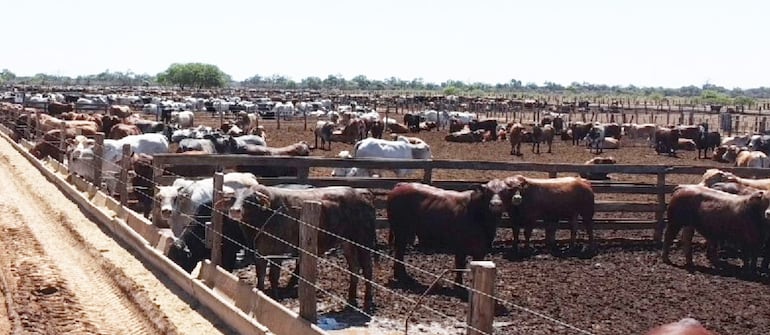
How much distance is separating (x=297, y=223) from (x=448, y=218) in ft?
7.89

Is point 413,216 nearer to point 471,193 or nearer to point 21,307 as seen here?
point 471,193

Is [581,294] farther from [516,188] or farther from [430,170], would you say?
[430,170]

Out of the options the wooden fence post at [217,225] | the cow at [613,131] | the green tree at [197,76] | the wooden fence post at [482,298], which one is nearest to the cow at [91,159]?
the wooden fence post at [217,225]

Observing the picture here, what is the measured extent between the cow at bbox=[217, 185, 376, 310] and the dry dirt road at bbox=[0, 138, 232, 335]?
1.04 m

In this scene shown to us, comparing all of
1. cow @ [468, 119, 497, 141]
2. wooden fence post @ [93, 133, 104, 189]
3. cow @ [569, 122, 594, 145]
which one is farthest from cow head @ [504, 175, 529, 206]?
cow @ [468, 119, 497, 141]

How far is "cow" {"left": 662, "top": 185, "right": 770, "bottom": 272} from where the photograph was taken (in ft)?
44.7

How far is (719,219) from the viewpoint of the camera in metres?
13.9

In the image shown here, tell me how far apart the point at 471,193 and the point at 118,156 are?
10381 millimetres

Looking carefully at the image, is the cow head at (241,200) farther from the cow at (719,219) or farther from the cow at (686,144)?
the cow at (686,144)

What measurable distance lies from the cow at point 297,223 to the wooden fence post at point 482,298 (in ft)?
13.3

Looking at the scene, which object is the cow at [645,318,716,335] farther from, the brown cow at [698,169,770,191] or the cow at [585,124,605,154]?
the cow at [585,124,605,154]

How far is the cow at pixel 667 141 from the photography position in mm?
41812

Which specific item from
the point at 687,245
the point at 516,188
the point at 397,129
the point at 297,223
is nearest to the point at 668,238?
the point at 687,245

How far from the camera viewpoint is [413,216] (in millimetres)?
12281
